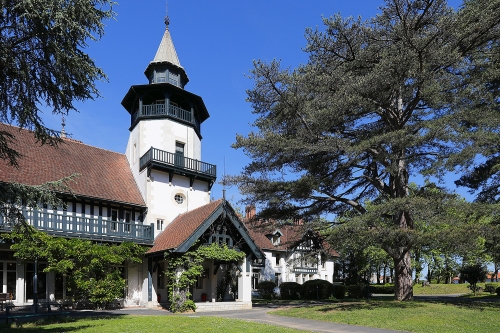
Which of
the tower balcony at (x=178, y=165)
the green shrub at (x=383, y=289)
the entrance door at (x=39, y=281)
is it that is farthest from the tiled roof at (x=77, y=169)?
the green shrub at (x=383, y=289)

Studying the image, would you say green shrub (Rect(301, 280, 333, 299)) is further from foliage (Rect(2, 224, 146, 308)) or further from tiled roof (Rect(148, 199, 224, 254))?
foliage (Rect(2, 224, 146, 308))

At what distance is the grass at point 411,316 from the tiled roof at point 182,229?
5895mm

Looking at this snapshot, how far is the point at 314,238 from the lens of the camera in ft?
78.2

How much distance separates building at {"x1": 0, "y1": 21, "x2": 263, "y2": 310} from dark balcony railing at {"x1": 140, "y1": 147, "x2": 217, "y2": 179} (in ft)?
0.22

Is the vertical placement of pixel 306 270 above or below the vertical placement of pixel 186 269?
below

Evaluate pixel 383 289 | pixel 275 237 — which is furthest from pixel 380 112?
pixel 383 289

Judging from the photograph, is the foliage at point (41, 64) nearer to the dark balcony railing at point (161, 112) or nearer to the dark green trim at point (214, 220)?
the dark green trim at point (214, 220)

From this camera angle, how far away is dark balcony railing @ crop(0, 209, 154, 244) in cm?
2058

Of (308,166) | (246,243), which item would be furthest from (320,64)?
(246,243)

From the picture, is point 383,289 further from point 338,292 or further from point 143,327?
point 143,327

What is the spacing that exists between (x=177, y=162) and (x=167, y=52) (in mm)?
8279

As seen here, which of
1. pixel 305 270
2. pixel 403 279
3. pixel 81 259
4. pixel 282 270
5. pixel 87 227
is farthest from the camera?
pixel 305 270

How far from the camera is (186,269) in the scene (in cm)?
2077

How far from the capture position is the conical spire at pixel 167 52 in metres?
29.0
